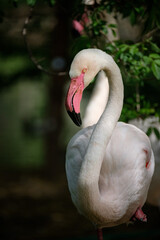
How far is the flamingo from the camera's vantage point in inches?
110

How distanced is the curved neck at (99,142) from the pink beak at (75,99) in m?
0.22

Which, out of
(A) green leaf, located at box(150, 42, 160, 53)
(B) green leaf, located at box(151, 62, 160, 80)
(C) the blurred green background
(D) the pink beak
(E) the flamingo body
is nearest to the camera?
(D) the pink beak

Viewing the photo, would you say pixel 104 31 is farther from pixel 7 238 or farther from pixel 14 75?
pixel 14 75

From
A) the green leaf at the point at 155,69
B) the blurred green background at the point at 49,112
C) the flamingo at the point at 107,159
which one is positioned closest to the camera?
the flamingo at the point at 107,159

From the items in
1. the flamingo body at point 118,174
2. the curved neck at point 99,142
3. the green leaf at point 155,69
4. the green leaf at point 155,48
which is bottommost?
the flamingo body at point 118,174

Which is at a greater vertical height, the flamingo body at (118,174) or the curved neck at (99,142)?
the curved neck at (99,142)

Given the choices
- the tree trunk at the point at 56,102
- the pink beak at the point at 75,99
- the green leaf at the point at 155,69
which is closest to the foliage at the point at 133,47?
the green leaf at the point at 155,69

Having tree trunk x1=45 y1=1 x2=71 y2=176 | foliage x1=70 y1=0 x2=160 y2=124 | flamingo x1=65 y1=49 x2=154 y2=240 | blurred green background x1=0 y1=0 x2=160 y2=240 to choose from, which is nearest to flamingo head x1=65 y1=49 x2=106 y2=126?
flamingo x1=65 y1=49 x2=154 y2=240

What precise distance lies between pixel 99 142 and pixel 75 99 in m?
0.39

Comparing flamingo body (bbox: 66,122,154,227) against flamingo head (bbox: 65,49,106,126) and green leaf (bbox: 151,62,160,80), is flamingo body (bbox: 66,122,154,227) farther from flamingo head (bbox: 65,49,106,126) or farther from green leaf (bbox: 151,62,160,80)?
flamingo head (bbox: 65,49,106,126)

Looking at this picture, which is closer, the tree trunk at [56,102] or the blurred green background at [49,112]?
the blurred green background at [49,112]

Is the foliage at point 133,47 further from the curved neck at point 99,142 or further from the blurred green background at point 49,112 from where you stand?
the curved neck at point 99,142

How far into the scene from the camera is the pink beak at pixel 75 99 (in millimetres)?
2623

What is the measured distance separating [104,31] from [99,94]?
0.85 m
